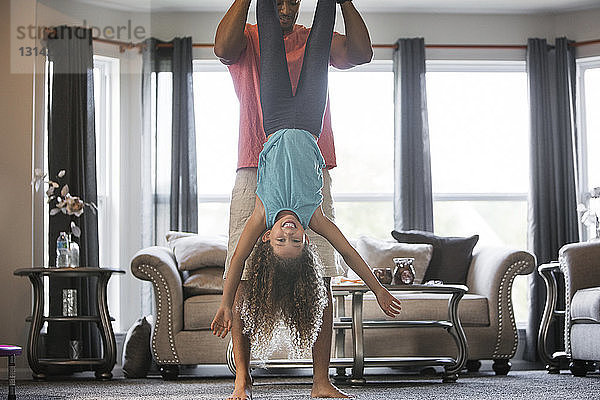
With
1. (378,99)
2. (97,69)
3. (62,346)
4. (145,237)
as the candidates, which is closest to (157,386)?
(62,346)

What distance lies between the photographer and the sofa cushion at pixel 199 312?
539 centimetres

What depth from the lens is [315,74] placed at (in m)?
2.49

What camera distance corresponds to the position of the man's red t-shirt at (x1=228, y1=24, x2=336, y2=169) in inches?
109

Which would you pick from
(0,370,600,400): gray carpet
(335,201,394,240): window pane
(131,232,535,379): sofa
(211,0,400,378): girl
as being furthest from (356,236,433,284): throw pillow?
(211,0,400,378): girl

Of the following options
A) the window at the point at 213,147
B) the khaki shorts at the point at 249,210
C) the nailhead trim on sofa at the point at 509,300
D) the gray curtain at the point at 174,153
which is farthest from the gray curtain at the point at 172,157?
the khaki shorts at the point at 249,210

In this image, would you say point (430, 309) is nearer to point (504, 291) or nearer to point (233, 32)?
point (504, 291)

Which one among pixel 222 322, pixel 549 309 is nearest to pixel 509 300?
pixel 549 309

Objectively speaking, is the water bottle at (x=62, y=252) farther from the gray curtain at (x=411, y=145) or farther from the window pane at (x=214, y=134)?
the gray curtain at (x=411, y=145)

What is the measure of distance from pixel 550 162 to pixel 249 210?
4.57 metres

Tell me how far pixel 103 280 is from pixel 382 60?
10.1 ft

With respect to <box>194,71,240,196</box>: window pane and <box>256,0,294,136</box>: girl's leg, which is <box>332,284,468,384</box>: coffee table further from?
<box>194,71,240,196</box>: window pane

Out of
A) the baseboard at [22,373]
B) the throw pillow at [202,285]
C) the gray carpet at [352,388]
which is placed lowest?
the baseboard at [22,373]

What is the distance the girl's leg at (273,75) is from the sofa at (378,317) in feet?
9.97

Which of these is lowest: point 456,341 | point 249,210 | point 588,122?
point 456,341
